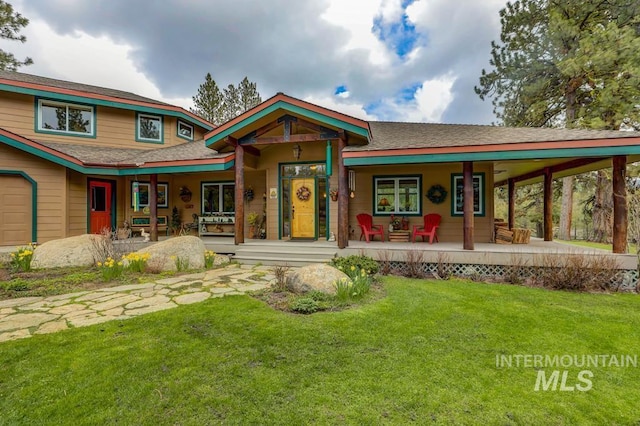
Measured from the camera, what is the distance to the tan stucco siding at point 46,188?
28.0 ft

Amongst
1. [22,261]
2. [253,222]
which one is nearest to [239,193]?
[253,222]

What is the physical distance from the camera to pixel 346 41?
17188mm

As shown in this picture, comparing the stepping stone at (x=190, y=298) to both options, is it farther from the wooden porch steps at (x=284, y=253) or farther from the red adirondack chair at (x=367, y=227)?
the red adirondack chair at (x=367, y=227)

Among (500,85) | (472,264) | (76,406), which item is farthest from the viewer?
(500,85)

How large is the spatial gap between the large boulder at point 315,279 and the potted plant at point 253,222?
511cm

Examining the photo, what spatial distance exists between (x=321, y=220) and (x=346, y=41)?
513 inches

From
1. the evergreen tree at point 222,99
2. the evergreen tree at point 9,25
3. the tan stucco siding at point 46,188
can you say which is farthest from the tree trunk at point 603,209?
the evergreen tree at point 9,25

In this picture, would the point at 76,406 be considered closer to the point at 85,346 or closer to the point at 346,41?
the point at 85,346

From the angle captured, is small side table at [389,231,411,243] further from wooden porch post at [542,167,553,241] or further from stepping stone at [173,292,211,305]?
stepping stone at [173,292,211,305]

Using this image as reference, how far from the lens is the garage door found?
27.6 feet

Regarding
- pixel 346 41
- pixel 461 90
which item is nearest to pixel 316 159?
pixel 346 41

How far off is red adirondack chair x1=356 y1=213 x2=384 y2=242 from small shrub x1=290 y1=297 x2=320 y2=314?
465 centimetres

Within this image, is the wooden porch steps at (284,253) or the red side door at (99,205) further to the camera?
the red side door at (99,205)

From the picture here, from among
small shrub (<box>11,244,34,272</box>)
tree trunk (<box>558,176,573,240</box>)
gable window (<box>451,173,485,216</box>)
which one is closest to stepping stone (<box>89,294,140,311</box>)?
small shrub (<box>11,244,34,272</box>)
